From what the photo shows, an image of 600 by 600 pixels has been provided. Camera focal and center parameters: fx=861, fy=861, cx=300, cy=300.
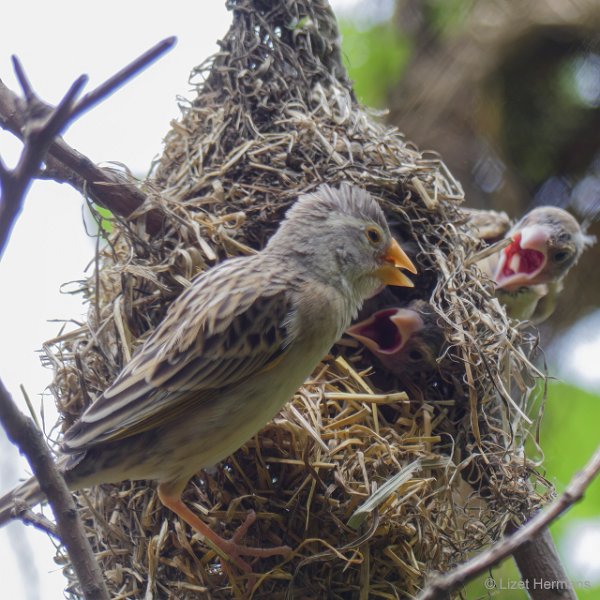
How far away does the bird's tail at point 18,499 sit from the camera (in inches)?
95.9

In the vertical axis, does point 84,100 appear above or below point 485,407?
above

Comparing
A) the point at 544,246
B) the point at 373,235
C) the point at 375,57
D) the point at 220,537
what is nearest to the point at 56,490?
the point at 220,537

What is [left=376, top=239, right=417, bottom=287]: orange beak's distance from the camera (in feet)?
11.2

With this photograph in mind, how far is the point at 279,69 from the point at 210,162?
626 millimetres

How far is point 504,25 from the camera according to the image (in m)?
5.07

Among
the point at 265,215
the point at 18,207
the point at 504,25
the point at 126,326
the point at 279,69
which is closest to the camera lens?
the point at 18,207

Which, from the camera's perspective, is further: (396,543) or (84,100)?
(396,543)

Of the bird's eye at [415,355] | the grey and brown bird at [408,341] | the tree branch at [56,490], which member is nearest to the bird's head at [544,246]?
the grey and brown bird at [408,341]

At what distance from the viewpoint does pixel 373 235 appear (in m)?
3.41

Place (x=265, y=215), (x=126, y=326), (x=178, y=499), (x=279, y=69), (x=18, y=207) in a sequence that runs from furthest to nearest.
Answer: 1. (x=279, y=69)
2. (x=265, y=215)
3. (x=126, y=326)
4. (x=178, y=499)
5. (x=18, y=207)

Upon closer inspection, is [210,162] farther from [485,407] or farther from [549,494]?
[549,494]

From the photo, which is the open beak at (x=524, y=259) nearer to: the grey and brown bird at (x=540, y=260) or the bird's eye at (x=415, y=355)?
the grey and brown bird at (x=540, y=260)

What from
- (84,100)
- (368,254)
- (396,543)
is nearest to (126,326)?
(368,254)

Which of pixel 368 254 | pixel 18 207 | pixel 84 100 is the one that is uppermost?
pixel 368 254
